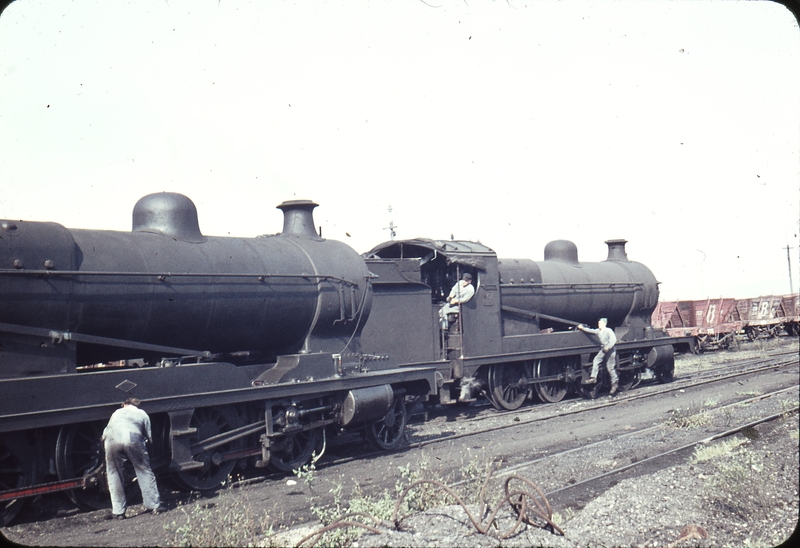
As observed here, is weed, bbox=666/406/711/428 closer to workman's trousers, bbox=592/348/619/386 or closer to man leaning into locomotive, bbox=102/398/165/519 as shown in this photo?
workman's trousers, bbox=592/348/619/386

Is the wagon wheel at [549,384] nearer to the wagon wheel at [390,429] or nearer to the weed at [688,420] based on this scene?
the weed at [688,420]

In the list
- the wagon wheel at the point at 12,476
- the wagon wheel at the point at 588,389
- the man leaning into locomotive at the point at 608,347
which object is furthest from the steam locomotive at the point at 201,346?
the man leaning into locomotive at the point at 608,347

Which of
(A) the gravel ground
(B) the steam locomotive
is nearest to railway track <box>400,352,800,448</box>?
(B) the steam locomotive

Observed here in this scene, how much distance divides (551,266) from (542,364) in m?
2.59

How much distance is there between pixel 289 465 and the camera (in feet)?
28.7

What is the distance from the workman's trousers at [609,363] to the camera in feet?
51.0

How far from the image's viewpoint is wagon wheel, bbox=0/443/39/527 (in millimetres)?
6273

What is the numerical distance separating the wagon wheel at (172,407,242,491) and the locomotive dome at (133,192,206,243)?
84.8 inches

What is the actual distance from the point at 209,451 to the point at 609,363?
1098cm

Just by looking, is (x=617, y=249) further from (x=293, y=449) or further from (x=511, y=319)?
(x=293, y=449)

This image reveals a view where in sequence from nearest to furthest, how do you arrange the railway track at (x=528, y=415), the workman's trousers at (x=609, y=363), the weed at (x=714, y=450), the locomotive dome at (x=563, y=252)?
the weed at (x=714, y=450) → the railway track at (x=528, y=415) → the workman's trousers at (x=609, y=363) → the locomotive dome at (x=563, y=252)

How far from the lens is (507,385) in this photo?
1422 cm

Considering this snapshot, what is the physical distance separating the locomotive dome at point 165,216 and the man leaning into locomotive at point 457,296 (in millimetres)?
5930

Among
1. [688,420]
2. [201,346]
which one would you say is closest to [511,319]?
[688,420]
